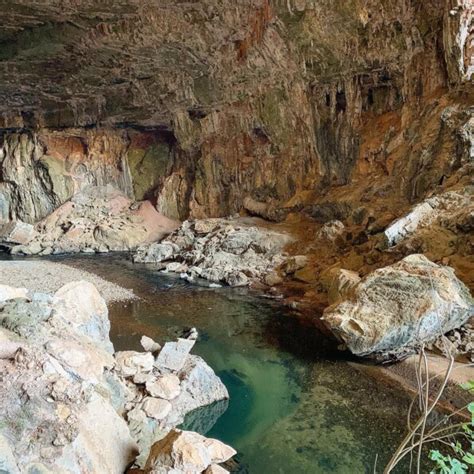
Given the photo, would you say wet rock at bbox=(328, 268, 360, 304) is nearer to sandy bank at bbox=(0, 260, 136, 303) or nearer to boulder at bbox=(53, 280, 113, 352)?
boulder at bbox=(53, 280, 113, 352)

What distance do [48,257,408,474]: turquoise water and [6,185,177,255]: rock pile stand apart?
12.4m

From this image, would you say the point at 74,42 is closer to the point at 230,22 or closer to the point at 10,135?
the point at 230,22

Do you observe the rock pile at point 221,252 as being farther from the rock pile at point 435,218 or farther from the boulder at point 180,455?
the boulder at point 180,455

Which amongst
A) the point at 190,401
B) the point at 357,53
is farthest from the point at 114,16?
the point at 190,401

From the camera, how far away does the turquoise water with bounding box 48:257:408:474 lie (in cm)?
671

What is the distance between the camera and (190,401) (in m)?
7.85

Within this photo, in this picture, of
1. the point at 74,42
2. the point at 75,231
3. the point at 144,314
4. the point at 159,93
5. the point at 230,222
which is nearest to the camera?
the point at 144,314

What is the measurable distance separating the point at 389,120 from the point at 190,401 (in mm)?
17232

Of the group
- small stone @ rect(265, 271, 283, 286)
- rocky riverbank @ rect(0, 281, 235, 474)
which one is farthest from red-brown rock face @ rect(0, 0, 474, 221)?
rocky riverbank @ rect(0, 281, 235, 474)

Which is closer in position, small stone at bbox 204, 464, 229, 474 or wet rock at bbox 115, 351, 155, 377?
small stone at bbox 204, 464, 229, 474

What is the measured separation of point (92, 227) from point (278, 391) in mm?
21508

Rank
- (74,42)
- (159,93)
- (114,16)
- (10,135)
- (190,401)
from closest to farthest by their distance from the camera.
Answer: (190,401) → (114,16) → (74,42) → (159,93) → (10,135)

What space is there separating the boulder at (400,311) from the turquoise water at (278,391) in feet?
2.94

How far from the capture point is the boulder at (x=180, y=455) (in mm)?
5199
